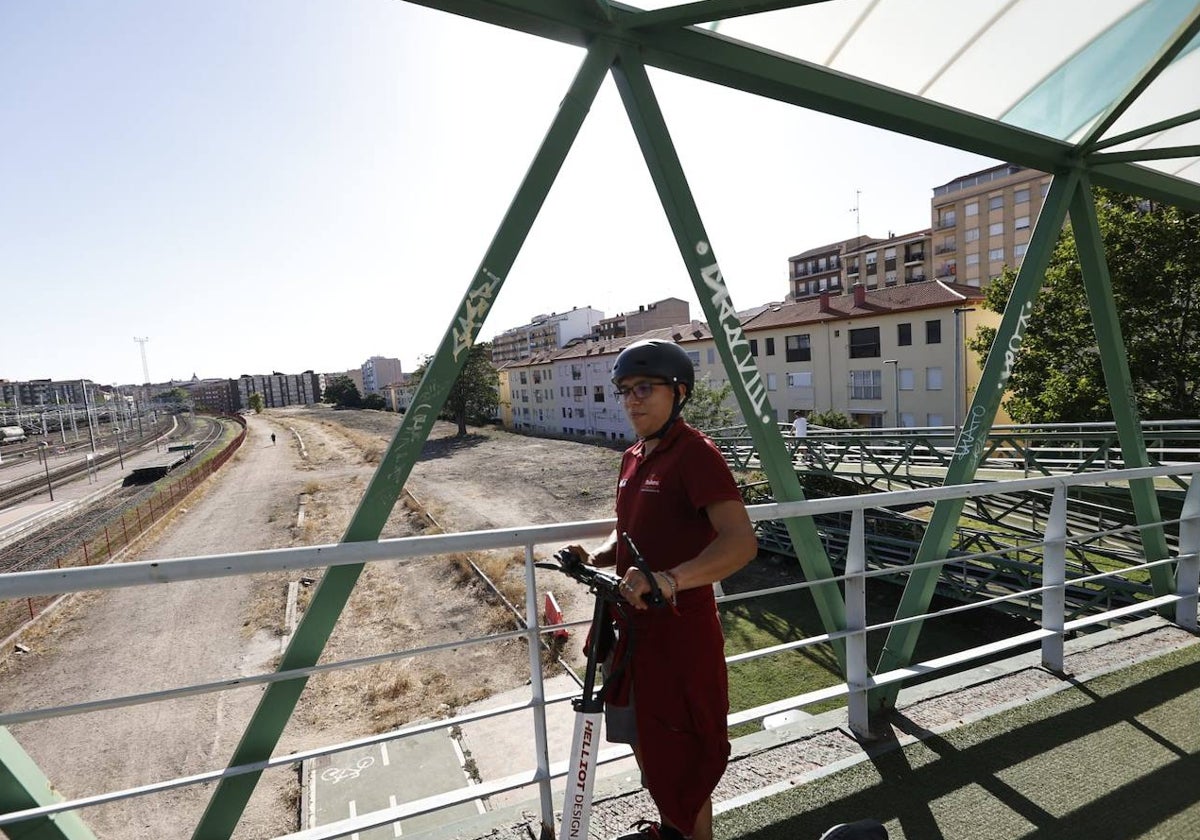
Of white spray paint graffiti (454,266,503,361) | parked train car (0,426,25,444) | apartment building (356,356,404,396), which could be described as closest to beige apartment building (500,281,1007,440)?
white spray paint graffiti (454,266,503,361)

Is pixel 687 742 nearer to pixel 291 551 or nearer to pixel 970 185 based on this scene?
pixel 291 551

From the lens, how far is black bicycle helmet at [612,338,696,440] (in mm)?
1789

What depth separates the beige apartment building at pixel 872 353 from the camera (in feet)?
92.4

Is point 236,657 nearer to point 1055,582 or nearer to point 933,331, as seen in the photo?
point 1055,582

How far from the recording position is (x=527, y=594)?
237 cm

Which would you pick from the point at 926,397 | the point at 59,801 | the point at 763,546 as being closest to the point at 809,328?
the point at 926,397

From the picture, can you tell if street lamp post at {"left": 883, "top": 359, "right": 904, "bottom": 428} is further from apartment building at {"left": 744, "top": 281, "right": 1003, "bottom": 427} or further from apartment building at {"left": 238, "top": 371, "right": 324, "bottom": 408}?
apartment building at {"left": 238, "top": 371, "right": 324, "bottom": 408}

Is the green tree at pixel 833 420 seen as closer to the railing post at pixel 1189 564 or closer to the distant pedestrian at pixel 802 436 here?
the distant pedestrian at pixel 802 436

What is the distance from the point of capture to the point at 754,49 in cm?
281

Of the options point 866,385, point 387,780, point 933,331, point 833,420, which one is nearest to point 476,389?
point 833,420

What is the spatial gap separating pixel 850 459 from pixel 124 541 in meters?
28.6

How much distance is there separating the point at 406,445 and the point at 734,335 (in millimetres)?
1614

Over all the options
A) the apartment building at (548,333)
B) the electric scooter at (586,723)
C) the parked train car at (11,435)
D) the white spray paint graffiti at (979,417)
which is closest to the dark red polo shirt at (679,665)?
the electric scooter at (586,723)

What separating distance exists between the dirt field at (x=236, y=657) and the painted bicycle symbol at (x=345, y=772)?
0.47 metres
